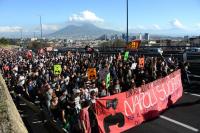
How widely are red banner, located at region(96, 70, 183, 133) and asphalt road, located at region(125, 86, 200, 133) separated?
24 centimetres

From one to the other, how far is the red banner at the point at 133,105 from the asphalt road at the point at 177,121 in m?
0.24

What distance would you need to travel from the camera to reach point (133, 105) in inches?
552

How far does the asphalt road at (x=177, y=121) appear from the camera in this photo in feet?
45.7

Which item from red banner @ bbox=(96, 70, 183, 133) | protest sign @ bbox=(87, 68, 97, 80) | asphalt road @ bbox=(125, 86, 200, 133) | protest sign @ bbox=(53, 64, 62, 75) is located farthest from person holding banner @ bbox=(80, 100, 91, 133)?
protest sign @ bbox=(53, 64, 62, 75)

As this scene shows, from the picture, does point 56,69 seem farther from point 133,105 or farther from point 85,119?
point 85,119

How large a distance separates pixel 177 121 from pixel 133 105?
2078 millimetres

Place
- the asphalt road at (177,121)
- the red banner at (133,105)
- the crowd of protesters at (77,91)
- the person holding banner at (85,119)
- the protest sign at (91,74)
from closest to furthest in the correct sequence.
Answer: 1. the person holding banner at (85,119)
2. the crowd of protesters at (77,91)
3. the red banner at (133,105)
4. the asphalt road at (177,121)
5. the protest sign at (91,74)

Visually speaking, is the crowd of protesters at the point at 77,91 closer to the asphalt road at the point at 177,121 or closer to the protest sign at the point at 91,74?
the protest sign at the point at 91,74

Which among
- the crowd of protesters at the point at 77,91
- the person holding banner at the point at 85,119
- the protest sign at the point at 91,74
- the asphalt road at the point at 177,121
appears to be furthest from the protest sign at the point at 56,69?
the person holding banner at the point at 85,119

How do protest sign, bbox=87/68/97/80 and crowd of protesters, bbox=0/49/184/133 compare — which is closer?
crowd of protesters, bbox=0/49/184/133

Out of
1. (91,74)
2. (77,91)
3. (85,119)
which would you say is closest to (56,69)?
(91,74)

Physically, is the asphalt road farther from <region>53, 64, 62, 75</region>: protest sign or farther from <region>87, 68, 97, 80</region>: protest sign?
<region>53, 64, 62, 75</region>: protest sign

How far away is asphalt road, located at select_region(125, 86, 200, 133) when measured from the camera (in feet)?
45.7

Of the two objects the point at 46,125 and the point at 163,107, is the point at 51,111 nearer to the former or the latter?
the point at 46,125
